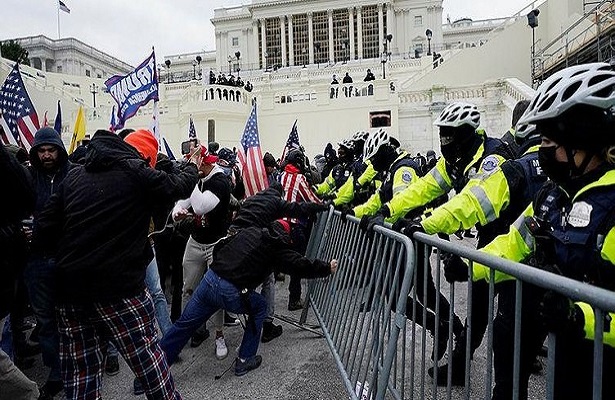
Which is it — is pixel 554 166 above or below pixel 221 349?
above

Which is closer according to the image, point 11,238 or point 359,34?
point 11,238

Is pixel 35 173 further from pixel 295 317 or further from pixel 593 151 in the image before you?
pixel 593 151

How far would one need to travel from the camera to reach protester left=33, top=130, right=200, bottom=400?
8.61ft

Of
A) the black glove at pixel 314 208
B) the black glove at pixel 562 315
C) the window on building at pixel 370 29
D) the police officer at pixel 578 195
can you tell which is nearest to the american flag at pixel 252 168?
the black glove at pixel 314 208

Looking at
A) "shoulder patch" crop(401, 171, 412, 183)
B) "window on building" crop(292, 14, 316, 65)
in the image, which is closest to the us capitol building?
"shoulder patch" crop(401, 171, 412, 183)

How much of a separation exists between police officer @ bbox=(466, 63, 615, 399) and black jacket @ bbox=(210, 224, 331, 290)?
186cm

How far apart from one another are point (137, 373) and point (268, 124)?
75.4ft

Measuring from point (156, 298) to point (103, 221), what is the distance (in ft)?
5.76

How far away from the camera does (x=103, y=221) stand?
8.66ft

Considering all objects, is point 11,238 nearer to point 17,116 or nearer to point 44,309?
point 44,309

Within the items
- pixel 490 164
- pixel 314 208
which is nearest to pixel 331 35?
pixel 314 208

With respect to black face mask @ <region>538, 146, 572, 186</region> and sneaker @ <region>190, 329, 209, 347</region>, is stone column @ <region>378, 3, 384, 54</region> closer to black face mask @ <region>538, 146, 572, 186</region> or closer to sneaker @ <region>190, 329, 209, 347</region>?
sneaker @ <region>190, 329, 209, 347</region>

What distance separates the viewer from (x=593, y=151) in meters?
1.89

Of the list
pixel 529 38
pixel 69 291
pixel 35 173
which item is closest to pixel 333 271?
pixel 69 291
